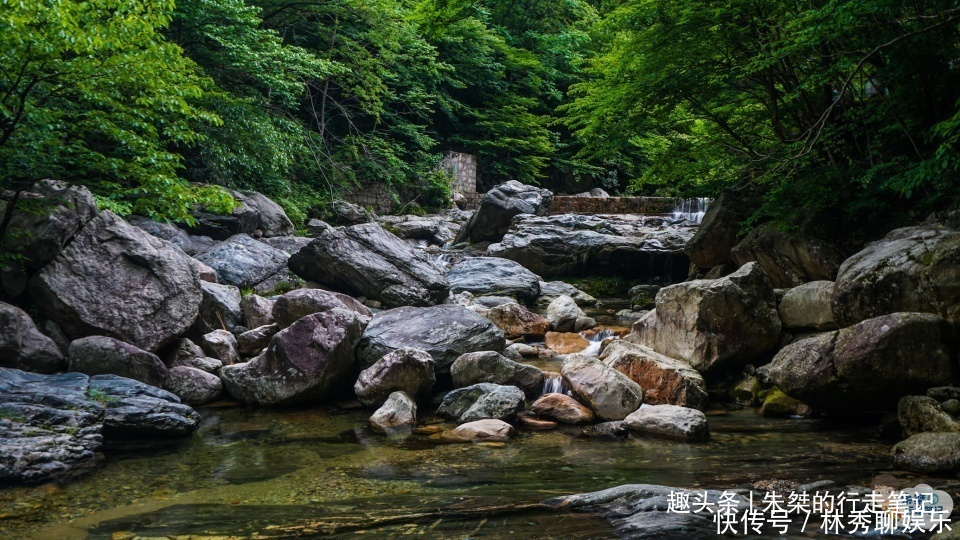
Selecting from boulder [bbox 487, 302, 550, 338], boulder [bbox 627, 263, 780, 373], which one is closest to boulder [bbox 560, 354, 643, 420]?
boulder [bbox 627, 263, 780, 373]

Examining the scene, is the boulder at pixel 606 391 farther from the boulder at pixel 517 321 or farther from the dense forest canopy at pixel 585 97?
the boulder at pixel 517 321

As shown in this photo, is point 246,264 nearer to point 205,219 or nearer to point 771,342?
point 205,219

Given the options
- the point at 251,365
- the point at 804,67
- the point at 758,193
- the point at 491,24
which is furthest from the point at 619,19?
the point at 491,24

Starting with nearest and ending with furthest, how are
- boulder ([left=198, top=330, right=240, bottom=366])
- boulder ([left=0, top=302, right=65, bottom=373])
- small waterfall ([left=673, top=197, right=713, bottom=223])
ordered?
boulder ([left=0, top=302, right=65, bottom=373]) < boulder ([left=198, top=330, right=240, bottom=366]) < small waterfall ([left=673, top=197, right=713, bottom=223])

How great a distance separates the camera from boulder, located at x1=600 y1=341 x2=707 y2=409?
25.5ft

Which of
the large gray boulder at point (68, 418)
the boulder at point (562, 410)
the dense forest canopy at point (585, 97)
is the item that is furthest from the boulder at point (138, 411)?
the boulder at point (562, 410)

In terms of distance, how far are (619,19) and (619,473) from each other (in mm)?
8306

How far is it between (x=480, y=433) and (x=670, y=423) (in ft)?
6.43

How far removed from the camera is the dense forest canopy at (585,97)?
7.48 metres

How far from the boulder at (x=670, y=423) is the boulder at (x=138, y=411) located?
4.67 meters

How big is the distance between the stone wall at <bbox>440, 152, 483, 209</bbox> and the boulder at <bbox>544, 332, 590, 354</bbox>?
54.1ft

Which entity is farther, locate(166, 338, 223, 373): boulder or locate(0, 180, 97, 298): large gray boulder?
locate(166, 338, 223, 373): boulder

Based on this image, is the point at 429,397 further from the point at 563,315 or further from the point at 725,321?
the point at 563,315

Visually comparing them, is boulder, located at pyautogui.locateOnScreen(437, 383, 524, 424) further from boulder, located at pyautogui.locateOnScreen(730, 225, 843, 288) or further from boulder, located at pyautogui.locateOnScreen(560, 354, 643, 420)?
boulder, located at pyautogui.locateOnScreen(730, 225, 843, 288)
